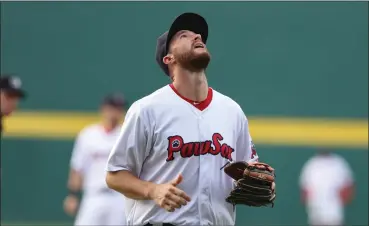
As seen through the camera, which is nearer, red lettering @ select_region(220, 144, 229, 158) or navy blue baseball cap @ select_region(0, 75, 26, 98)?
red lettering @ select_region(220, 144, 229, 158)

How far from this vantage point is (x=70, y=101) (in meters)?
15.6

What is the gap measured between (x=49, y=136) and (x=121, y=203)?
5716 millimetres

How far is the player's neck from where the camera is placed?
16.2 feet

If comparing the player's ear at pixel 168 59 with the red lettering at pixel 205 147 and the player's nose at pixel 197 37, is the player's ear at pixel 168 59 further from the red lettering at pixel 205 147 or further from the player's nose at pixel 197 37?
the red lettering at pixel 205 147

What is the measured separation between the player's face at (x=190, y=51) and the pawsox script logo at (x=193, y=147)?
16.3 inches

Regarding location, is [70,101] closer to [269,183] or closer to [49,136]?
[49,136]

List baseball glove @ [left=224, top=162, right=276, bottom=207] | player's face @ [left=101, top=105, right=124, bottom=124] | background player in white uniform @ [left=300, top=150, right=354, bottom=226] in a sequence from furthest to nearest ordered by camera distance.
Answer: background player in white uniform @ [left=300, top=150, right=354, bottom=226] → player's face @ [left=101, top=105, right=124, bottom=124] → baseball glove @ [left=224, top=162, right=276, bottom=207]

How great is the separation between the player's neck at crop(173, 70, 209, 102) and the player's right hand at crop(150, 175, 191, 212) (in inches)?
24.5

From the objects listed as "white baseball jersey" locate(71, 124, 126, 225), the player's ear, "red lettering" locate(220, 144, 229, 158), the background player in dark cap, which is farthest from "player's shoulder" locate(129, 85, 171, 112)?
"white baseball jersey" locate(71, 124, 126, 225)

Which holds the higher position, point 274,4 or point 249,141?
point 274,4

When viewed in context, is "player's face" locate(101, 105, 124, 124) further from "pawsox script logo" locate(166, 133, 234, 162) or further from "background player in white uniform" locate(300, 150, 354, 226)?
"pawsox script logo" locate(166, 133, 234, 162)

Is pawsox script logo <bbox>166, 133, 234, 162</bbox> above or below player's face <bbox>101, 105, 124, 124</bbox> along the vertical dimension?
below

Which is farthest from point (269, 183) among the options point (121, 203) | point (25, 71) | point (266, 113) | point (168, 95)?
point (25, 71)

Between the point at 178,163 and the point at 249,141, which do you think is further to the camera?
the point at 249,141
